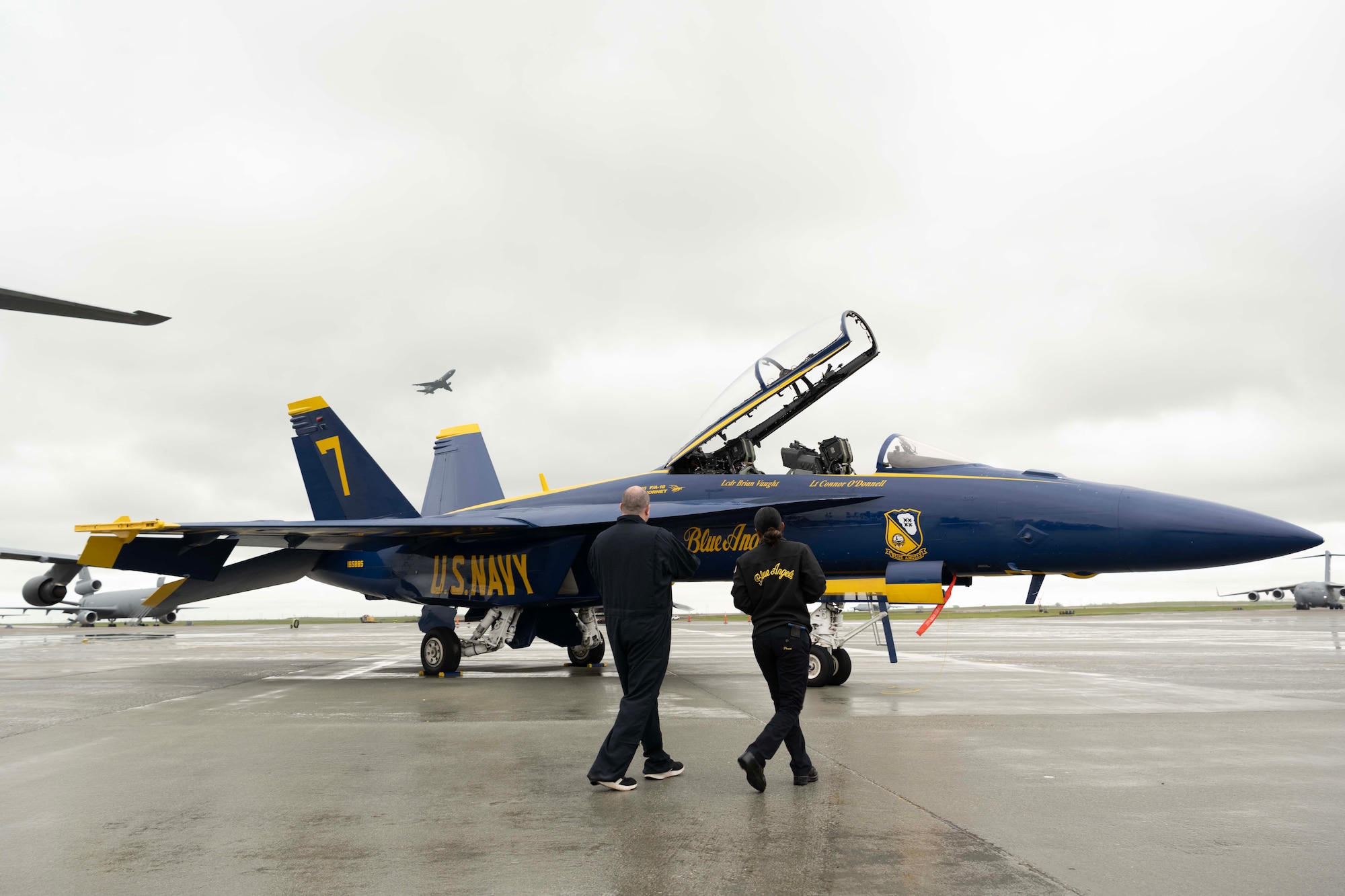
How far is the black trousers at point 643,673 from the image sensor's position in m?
4.89

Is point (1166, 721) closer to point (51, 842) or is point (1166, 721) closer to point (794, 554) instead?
point (794, 554)

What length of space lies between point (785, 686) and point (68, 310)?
584 cm

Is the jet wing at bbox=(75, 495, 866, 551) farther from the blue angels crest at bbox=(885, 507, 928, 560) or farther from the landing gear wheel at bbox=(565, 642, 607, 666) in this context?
the landing gear wheel at bbox=(565, 642, 607, 666)

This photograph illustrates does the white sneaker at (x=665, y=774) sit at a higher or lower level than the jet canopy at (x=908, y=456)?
lower

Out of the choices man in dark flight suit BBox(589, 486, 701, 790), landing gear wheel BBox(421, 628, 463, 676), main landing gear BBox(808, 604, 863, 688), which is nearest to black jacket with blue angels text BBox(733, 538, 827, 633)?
man in dark flight suit BBox(589, 486, 701, 790)

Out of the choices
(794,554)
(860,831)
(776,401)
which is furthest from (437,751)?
(776,401)

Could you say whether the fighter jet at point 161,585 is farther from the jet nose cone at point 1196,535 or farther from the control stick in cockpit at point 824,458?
the jet nose cone at point 1196,535

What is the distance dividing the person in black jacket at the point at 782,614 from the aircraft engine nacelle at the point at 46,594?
22715mm

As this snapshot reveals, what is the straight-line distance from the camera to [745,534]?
11.1 m

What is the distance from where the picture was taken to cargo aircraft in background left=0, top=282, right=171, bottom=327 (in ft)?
21.1

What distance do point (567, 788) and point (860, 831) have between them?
5.49 feet

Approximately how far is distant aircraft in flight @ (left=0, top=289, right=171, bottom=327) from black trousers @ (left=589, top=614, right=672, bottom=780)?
4.14 m

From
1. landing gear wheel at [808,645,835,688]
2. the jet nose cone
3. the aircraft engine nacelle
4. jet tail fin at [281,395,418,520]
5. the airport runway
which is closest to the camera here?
the airport runway

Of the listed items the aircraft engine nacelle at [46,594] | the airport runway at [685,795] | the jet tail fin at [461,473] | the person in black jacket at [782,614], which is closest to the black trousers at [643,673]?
the airport runway at [685,795]
